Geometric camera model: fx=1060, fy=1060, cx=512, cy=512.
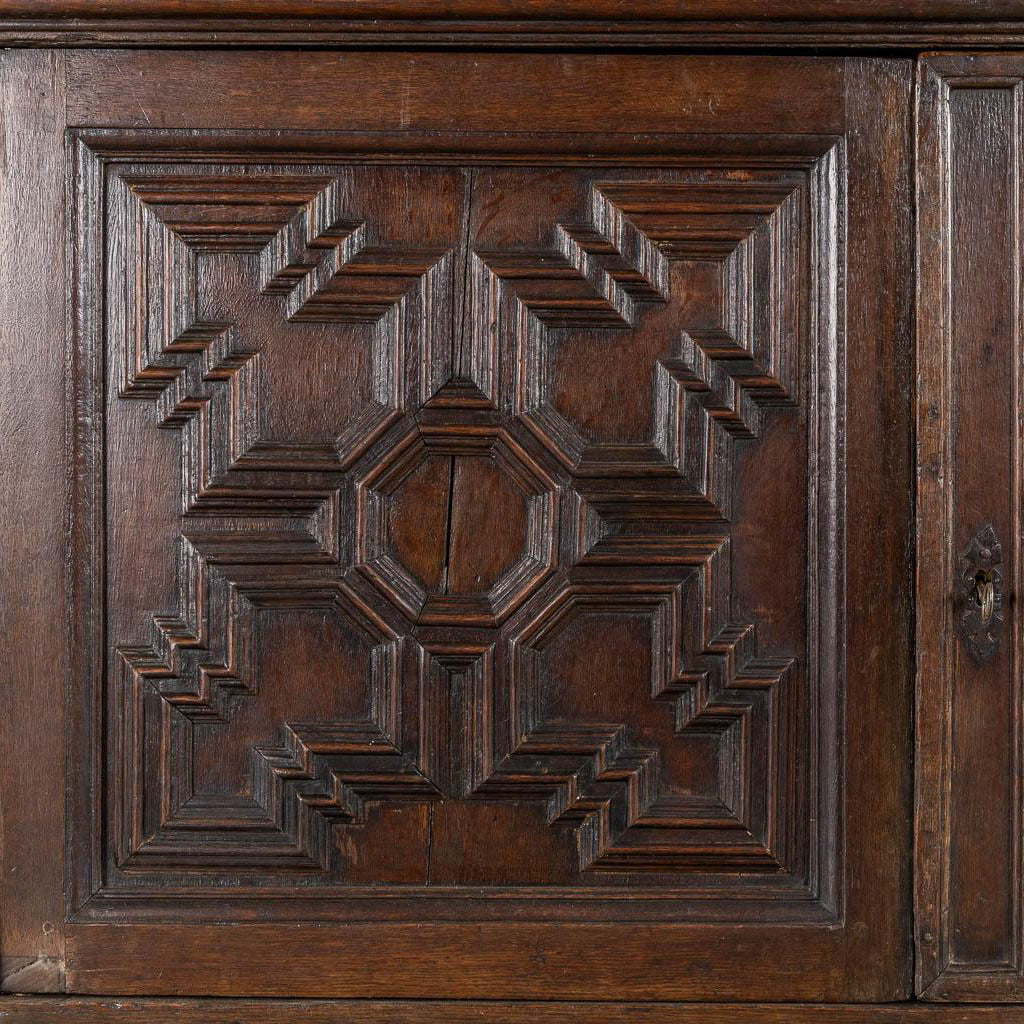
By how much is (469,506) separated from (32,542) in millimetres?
376

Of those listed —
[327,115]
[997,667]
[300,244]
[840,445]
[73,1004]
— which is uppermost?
[327,115]

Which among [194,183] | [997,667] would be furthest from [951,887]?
[194,183]

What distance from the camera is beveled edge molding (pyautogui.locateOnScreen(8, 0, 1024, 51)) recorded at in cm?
88

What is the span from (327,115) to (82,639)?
496mm

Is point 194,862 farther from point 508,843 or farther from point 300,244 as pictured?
point 300,244

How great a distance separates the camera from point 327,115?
35.6 inches

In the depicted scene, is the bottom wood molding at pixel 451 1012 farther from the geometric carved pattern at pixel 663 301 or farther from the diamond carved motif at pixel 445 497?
the geometric carved pattern at pixel 663 301

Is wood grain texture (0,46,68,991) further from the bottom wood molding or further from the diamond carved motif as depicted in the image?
the diamond carved motif

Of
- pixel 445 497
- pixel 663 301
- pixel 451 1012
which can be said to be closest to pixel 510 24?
pixel 663 301

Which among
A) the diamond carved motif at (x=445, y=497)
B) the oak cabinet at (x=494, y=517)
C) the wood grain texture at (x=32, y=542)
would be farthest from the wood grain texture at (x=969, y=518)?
the wood grain texture at (x=32, y=542)

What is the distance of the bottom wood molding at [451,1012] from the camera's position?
891 mm

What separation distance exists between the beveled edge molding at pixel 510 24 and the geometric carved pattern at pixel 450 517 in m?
0.11

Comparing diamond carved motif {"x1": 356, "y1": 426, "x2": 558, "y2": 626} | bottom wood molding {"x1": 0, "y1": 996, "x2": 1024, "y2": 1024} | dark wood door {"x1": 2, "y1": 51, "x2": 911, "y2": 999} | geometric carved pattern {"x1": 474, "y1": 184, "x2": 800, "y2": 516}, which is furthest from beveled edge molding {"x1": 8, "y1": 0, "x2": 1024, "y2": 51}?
bottom wood molding {"x1": 0, "y1": 996, "x2": 1024, "y2": 1024}

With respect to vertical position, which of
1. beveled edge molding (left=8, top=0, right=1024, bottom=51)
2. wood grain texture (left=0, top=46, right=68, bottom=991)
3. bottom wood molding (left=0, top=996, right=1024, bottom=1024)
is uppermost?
beveled edge molding (left=8, top=0, right=1024, bottom=51)
